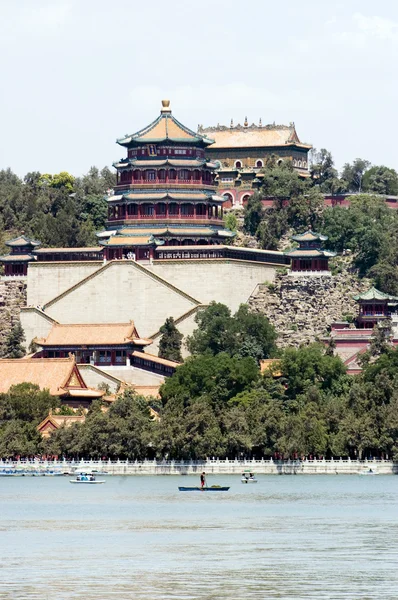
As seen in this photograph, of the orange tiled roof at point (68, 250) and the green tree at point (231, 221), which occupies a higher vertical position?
the green tree at point (231, 221)

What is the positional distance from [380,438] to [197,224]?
114 ft

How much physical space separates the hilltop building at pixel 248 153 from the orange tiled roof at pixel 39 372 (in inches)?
1447

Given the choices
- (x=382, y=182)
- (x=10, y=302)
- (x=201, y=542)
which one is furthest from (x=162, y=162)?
(x=201, y=542)

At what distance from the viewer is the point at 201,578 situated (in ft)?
196

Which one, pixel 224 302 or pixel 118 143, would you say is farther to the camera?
pixel 118 143

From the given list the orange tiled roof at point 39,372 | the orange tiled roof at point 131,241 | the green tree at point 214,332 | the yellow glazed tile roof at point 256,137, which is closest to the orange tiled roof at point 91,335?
the green tree at point 214,332

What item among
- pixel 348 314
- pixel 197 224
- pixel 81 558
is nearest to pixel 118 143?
pixel 197 224

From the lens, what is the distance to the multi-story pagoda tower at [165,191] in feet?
450

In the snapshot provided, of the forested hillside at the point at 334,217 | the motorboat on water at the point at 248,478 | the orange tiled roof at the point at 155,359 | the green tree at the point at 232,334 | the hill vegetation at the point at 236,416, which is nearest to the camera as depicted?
the motorboat on water at the point at 248,478

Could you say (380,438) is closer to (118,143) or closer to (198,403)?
(198,403)

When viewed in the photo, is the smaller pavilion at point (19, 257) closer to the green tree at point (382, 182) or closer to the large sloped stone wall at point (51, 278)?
the large sloped stone wall at point (51, 278)

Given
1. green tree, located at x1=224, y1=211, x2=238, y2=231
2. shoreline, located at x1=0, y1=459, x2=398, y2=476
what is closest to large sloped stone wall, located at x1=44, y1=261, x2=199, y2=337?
green tree, located at x1=224, y1=211, x2=238, y2=231

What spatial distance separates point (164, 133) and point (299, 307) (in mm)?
16108

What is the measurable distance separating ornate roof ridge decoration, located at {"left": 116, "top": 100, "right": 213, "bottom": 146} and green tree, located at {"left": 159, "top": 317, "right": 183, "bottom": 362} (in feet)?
53.5
